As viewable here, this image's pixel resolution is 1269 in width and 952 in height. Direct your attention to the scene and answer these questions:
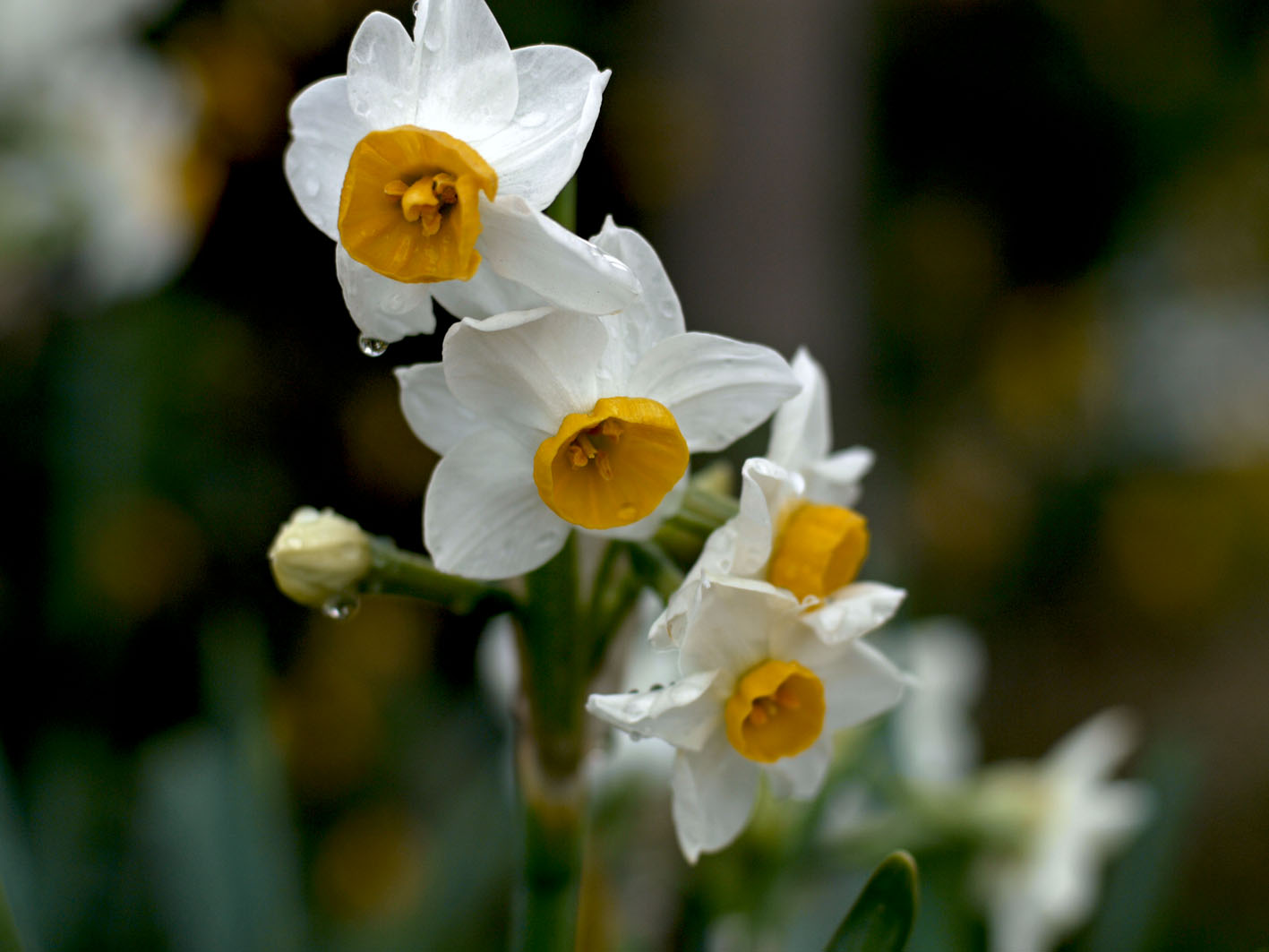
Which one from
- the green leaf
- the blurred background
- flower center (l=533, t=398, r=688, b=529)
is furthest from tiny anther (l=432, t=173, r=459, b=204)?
the blurred background

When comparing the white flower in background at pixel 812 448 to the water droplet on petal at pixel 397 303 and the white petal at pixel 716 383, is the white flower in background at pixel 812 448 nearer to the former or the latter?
the white petal at pixel 716 383

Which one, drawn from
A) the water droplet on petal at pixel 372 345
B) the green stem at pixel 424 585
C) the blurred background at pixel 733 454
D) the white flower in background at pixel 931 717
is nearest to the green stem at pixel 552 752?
the green stem at pixel 424 585

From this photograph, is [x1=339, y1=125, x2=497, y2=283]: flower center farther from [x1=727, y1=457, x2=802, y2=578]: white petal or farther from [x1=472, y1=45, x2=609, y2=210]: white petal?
[x1=727, y1=457, x2=802, y2=578]: white petal

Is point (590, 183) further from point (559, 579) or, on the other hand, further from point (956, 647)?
point (559, 579)

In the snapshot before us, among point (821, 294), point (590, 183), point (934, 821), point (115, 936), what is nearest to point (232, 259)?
point (590, 183)

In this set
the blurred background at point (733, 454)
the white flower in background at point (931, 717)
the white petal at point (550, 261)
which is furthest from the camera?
the blurred background at point (733, 454)

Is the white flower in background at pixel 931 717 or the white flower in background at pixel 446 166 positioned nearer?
the white flower in background at pixel 446 166

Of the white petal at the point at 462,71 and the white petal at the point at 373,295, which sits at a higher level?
the white petal at the point at 462,71
